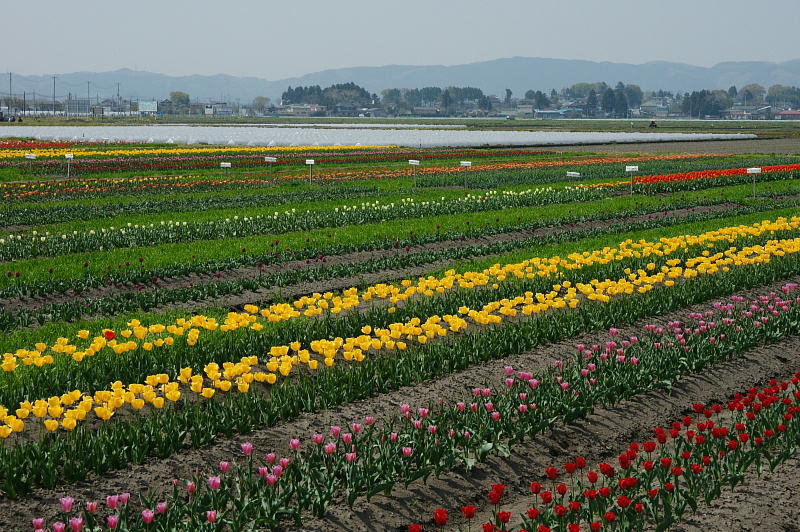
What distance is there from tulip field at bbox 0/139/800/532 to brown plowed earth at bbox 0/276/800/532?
0.08ft

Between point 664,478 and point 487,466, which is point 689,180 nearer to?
point 487,466

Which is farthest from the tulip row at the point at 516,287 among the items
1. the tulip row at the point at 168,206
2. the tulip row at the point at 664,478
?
the tulip row at the point at 168,206

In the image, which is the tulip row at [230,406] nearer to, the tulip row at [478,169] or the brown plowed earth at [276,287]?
the brown plowed earth at [276,287]

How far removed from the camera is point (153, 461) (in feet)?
22.0

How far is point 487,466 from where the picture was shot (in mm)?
6961

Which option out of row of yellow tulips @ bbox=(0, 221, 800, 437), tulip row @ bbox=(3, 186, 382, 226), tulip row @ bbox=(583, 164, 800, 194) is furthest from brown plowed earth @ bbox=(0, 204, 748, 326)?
tulip row @ bbox=(583, 164, 800, 194)

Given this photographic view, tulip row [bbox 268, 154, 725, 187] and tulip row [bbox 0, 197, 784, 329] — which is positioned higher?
tulip row [bbox 268, 154, 725, 187]

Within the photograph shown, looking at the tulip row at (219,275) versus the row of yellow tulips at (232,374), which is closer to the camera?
the row of yellow tulips at (232,374)

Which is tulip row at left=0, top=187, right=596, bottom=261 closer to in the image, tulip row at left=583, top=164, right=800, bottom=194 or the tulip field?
the tulip field

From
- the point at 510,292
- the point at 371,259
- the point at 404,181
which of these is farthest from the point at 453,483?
the point at 404,181

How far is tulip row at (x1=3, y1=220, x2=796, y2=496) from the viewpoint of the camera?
6.33 metres

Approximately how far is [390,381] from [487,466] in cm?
210

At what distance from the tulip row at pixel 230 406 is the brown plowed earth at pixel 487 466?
0.12 m

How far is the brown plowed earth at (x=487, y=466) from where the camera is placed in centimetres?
593
